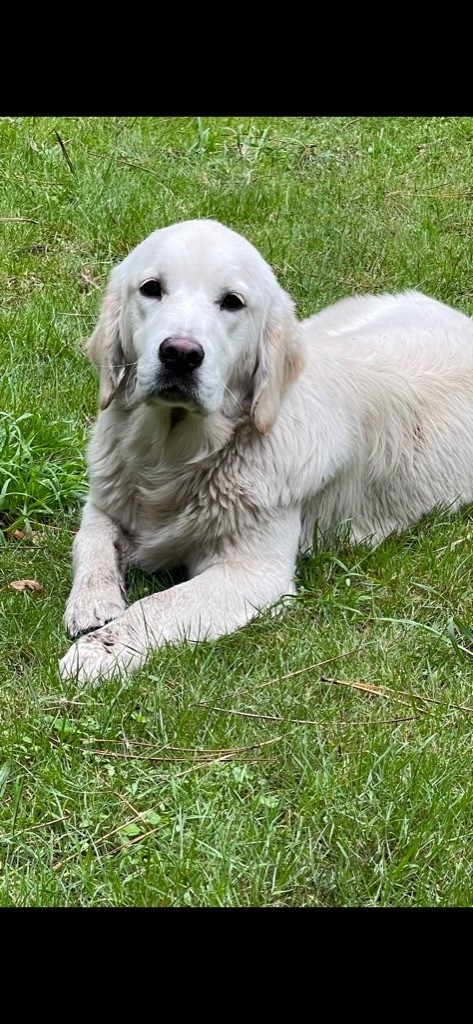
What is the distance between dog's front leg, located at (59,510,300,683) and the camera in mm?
3763

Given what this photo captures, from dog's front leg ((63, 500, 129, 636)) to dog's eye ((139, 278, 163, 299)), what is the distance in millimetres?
873

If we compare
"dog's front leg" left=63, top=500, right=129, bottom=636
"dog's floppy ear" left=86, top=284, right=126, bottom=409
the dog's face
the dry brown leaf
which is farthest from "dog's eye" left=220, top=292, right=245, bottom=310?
the dry brown leaf

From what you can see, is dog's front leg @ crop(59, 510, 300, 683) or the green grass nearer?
the green grass

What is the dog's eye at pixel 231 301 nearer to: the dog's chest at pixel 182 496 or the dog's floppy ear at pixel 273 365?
the dog's floppy ear at pixel 273 365

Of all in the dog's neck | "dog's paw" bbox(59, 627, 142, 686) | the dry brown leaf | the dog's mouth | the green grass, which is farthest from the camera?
the dry brown leaf

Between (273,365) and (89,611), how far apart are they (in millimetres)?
1067

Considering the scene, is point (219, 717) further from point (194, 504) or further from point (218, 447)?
point (218, 447)

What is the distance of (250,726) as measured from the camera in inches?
140

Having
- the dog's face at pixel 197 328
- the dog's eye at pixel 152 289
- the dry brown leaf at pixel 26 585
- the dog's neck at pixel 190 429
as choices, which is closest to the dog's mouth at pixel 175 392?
the dog's face at pixel 197 328

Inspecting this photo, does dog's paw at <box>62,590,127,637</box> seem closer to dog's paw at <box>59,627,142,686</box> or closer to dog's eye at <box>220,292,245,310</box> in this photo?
dog's paw at <box>59,627,142,686</box>

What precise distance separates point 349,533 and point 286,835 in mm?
1852

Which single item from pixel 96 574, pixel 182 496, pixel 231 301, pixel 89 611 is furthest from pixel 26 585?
pixel 231 301

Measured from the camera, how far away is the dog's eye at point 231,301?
407cm

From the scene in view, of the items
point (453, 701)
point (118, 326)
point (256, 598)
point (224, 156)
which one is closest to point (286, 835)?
point (453, 701)
